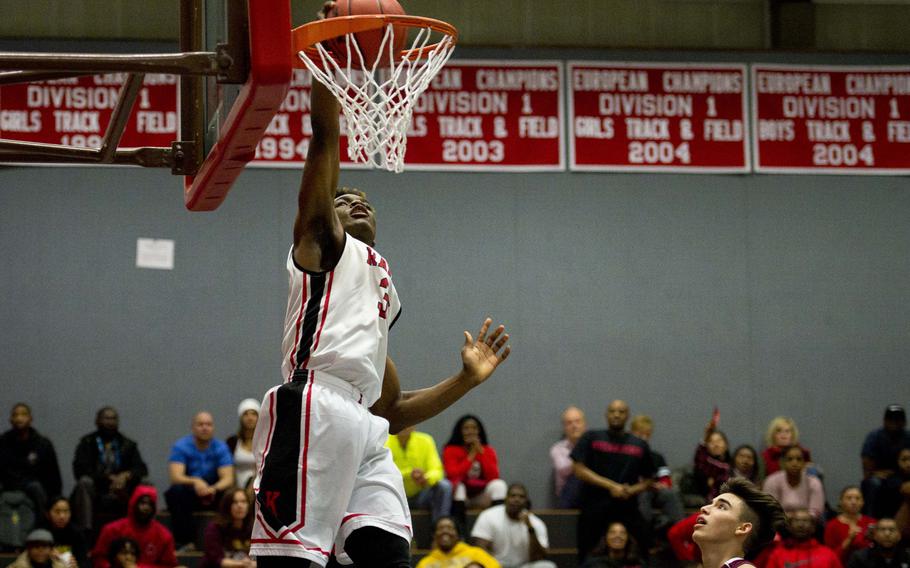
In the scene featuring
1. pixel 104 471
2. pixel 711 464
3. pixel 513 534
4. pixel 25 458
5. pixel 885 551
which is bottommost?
pixel 885 551

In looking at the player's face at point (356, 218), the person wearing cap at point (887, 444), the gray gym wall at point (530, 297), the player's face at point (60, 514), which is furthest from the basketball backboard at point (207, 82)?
the person wearing cap at point (887, 444)

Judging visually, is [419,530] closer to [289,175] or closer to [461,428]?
[461,428]

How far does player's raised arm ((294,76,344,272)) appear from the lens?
15.0ft

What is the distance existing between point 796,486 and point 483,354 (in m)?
8.10

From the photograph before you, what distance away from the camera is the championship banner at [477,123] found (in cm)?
1403

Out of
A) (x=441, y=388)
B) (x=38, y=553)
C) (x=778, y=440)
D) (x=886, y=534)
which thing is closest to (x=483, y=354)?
(x=441, y=388)

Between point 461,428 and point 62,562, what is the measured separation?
397cm

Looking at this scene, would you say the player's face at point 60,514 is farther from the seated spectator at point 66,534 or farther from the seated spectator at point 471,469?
the seated spectator at point 471,469

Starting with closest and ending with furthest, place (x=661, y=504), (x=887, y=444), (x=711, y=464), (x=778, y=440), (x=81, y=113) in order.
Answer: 1. (x=661, y=504)
2. (x=711, y=464)
3. (x=887, y=444)
4. (x=778, y=440)
5. (x=81, y=113)

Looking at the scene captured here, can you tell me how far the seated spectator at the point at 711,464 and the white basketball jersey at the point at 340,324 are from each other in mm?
8595

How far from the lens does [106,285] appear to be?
554 inches

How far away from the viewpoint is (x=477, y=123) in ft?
46.5

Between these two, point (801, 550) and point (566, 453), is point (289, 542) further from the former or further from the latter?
point (566, 453)

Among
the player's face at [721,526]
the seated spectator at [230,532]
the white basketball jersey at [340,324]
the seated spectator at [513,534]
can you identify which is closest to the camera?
the white basketball jersey at [340,324]
